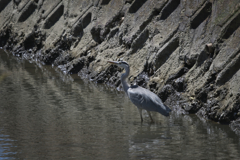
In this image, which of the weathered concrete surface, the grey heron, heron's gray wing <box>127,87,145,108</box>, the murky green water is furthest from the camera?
the weathered concrete surface

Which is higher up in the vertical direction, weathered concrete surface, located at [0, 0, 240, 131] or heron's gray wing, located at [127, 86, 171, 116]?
weathered concrete surface, located at [0, 0, 240, 131]

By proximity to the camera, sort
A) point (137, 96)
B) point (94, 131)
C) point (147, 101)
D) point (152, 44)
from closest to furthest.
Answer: point (94, 131) < point (147, 101) < point (137, 96) < point (152, 44)

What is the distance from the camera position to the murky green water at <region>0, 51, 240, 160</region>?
6.05 metres

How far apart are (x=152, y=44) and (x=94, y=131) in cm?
527

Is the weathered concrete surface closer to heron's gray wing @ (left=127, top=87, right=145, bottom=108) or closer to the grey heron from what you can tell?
the grey heron

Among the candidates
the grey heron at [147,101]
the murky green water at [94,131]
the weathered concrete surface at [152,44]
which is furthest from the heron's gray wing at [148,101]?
the weathered concrete surface at [152,44]

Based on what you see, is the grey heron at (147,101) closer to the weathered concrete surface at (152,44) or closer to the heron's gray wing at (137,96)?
the heron's gray wing at (137,96)

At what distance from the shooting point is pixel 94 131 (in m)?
7.35

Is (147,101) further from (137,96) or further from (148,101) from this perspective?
(137,96)

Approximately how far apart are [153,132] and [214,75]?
2.41 metres

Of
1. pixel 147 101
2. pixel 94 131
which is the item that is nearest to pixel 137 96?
pixel 147 101

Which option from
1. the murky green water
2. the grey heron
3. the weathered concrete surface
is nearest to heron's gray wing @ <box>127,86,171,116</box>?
the grey heron

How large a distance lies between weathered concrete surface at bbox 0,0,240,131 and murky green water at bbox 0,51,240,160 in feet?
3.04

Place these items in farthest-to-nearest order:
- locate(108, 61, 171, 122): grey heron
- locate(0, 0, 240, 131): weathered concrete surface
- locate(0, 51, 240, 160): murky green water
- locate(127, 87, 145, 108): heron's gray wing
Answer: locate(0, 0, 240, 131): weathered concrete surface, locate(127, 87, 145, 108): heron's gray wing, locate(108, 61, 171, 122): grey heron, locate(0, 51, 240, 160): murky green water
